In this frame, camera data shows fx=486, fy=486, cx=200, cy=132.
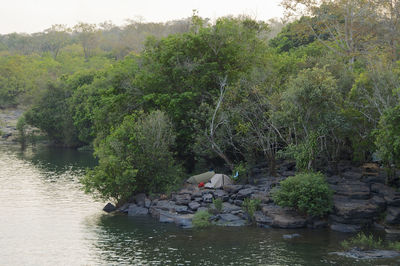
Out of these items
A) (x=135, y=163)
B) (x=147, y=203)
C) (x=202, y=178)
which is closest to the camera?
(x=147, y=203)

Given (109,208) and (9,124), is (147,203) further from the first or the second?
(9,124)

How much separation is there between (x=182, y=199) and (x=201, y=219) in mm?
4312

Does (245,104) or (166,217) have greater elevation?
(245,104)

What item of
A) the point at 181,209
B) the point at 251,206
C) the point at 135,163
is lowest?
the point at 181,209

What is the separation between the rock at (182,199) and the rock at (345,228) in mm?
10662

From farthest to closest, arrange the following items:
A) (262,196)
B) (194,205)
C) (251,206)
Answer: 1. (194,205)
2. (262,196)
3. (251,206)

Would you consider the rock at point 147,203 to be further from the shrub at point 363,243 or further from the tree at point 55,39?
the tree at point 55,39

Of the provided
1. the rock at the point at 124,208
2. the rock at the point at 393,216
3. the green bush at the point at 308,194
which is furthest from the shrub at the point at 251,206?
the rock at the point at 124,208

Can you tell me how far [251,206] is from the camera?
33156 mm

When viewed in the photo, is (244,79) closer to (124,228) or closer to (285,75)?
(285,75)

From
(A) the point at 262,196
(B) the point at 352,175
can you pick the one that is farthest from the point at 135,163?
(B) the point at 352,175

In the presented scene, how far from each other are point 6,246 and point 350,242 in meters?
19.7

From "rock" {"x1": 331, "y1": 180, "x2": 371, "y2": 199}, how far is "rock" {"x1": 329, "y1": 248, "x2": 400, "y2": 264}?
7.15m

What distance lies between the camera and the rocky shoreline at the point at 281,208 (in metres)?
30.9
